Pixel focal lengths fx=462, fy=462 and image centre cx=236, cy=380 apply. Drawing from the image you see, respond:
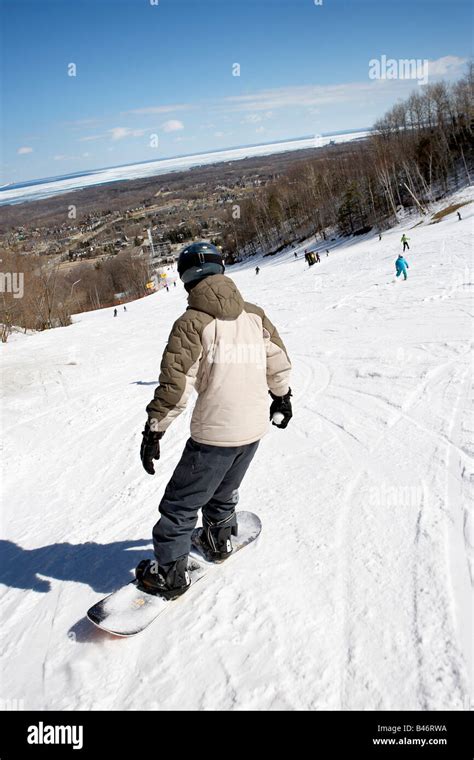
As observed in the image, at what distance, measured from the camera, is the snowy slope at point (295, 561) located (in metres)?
2.39

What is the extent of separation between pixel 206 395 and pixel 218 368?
19cm

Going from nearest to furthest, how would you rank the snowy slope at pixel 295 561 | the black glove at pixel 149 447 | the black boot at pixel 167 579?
the snowy slope at pixel 295 561 → the black glove at pixel 149 447 → the black boot at pixel 167 579

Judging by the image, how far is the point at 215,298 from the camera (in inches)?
99.5

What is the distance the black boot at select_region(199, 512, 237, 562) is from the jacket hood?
153 cm

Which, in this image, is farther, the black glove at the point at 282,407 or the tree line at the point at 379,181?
the tree line at the point at 379,181

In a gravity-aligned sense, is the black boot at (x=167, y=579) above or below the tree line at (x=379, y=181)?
below

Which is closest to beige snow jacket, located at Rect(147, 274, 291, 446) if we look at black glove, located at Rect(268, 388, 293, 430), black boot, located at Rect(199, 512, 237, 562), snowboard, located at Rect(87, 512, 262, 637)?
black glove, located at Rect(268, 388, 293, 430)

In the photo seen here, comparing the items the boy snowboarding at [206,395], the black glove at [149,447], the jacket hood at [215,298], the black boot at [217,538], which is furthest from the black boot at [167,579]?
the jacket hood at [215,298]

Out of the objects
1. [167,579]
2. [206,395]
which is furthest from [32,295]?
[206,395]

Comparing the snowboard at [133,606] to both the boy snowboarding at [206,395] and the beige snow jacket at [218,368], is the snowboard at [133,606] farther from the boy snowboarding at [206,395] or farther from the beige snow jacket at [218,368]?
the beige snow jacket at [218,368]

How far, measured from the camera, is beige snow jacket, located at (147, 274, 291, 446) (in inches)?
99.1
